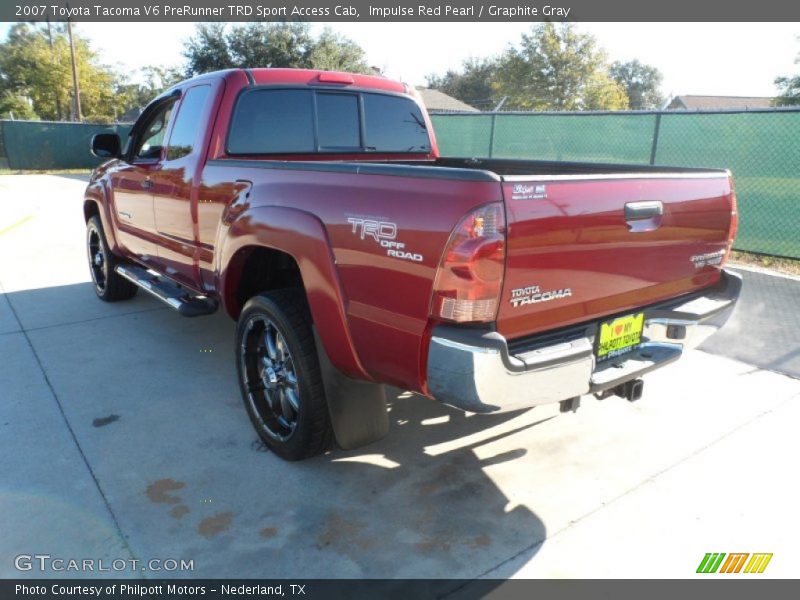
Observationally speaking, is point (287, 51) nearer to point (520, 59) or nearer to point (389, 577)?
point (520, 59)

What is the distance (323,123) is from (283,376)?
1849 mm

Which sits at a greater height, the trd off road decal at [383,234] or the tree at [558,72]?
the tree at [558,72]

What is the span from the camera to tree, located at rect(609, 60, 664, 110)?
93.7m

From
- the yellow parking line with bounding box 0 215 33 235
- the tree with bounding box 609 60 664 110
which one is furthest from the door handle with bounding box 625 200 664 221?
the tree with bounding box 609 60 664 110

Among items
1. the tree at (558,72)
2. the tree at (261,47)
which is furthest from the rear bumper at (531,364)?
the tree at (558,72)

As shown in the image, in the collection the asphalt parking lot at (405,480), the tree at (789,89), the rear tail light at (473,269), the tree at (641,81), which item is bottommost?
the asphalt parking lot at (405,480)

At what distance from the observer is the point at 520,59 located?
3900cm

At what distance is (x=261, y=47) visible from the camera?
28359mm

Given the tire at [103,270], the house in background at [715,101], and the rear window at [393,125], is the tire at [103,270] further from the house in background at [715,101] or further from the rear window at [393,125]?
the house in background at [715,101]

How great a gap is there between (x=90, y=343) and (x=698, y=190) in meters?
4.55

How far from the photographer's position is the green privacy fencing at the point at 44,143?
27.1 metres

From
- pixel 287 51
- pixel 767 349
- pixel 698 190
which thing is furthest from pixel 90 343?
pixel 287 51

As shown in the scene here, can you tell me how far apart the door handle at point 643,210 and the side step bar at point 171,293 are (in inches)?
104

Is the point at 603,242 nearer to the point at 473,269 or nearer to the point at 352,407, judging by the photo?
the point at 473,269
